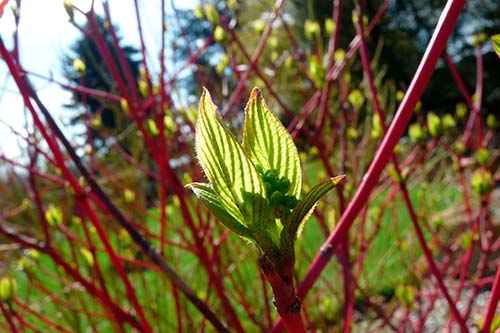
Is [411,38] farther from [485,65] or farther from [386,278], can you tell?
[386,278]

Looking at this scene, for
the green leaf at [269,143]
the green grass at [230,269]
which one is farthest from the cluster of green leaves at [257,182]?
the green grass at [230,269]

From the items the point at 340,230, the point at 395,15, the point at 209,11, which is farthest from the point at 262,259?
the point at 395,15

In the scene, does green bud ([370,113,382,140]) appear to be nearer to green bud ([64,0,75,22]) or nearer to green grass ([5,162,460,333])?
green grass ([5,162,460,333])

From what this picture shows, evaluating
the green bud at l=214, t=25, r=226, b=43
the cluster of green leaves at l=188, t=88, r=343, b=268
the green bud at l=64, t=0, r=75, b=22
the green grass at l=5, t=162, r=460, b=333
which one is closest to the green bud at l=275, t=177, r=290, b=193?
the cluster of green leaves at l=188, t=88, r=343, b=268

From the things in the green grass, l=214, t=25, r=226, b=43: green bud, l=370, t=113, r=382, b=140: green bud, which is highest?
l=214, t=25, r=226, b=43: green bud

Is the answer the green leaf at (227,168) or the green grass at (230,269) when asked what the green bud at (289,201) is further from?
the green grass at (230,269)
